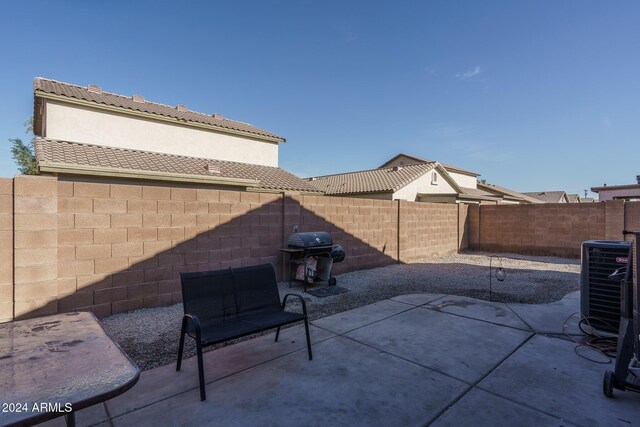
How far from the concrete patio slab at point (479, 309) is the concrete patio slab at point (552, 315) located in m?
0.16

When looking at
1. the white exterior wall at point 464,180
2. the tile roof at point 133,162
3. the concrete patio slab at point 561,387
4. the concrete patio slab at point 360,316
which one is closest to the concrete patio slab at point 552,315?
the concrete patio slab at point 561,387

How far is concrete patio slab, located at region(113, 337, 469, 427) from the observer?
2.55 m

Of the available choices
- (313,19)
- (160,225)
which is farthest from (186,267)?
(313,19)

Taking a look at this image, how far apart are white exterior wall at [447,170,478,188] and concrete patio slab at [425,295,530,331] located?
26.1m

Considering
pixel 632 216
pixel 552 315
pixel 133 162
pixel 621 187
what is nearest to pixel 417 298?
pixel 552 315

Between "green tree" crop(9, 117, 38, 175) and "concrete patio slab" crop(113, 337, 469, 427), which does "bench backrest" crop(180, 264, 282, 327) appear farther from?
"green tree" crop(9, 117, 38, 175)

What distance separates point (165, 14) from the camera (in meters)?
9.55

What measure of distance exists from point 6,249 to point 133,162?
770 centimetres

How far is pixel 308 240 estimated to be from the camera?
7.07 meters

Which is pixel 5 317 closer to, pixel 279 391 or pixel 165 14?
pixel 279 391

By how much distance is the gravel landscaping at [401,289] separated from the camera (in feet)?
14.0

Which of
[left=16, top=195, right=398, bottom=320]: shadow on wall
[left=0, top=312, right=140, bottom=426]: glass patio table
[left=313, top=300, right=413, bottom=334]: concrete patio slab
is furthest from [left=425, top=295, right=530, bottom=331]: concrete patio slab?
[left=0, top=312, right=140, bottom=426]: glass patio table

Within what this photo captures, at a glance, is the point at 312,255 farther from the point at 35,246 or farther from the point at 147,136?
the point at 147,136

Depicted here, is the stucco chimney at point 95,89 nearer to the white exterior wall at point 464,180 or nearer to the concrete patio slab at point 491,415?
the concrete patio slab at point 491,415
